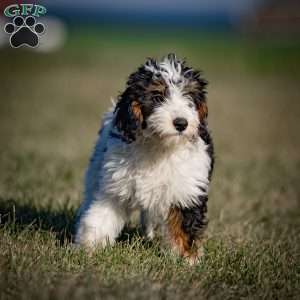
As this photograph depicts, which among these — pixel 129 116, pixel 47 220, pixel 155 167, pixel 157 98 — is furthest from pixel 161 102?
pixel 47 220

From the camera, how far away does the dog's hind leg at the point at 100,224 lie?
593 cm

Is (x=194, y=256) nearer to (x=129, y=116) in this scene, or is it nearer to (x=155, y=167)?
(x=155, y=167)

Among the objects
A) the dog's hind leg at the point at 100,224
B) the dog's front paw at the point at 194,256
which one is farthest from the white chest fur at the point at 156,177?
the dog's front paw at the point at 194,256

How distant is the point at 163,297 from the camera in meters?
4.73

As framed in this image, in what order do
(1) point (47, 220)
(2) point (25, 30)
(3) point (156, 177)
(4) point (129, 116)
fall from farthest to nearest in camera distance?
(1) point (47, 220) < (2) point (25, 30) < (3) point (156, 177) < (4) point (129, 116)

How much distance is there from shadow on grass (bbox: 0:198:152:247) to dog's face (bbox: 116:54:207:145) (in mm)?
1035

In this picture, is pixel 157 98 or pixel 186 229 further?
pixel 186 229

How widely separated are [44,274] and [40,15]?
2.45 metres

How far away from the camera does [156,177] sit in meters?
5.84

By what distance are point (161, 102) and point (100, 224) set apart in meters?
1.16

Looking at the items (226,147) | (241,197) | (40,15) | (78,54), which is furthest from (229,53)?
(40,15)

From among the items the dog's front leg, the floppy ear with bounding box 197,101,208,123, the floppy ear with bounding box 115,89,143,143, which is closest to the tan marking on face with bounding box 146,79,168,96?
the floppy ear with bounding box 115,89,143,143

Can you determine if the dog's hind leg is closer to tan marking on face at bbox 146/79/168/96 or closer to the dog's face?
the dog's face

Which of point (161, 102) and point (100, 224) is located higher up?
point (161, 102)
